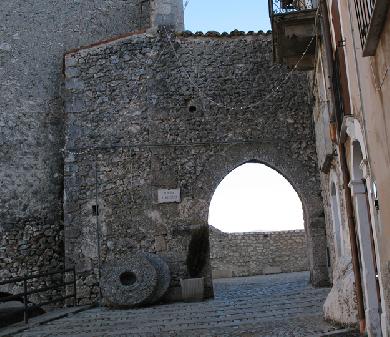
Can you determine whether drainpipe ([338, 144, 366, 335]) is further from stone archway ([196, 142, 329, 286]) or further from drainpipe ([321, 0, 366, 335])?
stone archway ([196, 142, 329, 286])

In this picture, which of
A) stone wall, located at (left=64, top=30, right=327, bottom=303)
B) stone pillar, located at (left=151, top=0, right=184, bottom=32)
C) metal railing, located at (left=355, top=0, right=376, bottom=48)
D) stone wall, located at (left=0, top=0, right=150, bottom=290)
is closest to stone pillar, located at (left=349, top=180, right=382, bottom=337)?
metal railing, located at (left=355, top=0, right=376, bottom=48)

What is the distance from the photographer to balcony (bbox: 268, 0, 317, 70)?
9.16m

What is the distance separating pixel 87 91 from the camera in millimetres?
12727

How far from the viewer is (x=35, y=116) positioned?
13.7 metres

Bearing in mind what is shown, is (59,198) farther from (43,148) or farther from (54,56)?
(54,56)

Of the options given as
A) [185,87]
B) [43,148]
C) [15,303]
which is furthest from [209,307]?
[43,148]

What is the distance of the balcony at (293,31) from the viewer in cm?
916

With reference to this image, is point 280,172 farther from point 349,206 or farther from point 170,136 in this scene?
point 349,206

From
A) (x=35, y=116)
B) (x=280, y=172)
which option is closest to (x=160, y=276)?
(x=280, y=172)

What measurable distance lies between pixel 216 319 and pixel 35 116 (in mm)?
8031

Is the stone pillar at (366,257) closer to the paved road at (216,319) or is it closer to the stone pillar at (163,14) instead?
the paved road at (216,319)

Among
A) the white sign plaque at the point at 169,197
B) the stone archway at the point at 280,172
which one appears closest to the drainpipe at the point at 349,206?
the stone archway at the point at 280,172

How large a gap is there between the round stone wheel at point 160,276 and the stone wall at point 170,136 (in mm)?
356

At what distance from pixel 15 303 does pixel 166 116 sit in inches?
207
